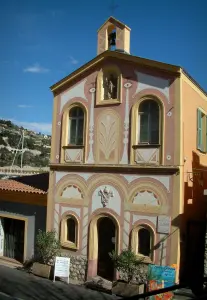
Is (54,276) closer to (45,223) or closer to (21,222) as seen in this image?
(45,223)

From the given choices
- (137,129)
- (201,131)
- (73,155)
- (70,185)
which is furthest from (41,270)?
(201,131)

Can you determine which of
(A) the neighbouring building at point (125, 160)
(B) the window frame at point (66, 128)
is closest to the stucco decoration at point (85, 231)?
(A) the neighbouring building at point (125, 160)

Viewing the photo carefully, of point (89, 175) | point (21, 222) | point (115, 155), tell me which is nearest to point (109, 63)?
point (115, 155)

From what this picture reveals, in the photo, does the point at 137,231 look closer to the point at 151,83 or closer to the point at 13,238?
the point at 151,83

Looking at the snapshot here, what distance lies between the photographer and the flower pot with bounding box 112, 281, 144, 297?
11.1 metres

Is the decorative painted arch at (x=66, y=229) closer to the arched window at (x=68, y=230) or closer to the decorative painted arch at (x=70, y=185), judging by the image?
the arched window at (x=68, y=230)

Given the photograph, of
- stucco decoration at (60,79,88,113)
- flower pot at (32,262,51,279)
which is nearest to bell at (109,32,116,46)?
stucco decoration at (60,79,88,113)

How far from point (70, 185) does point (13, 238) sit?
4.88 meters

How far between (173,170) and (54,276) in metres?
6.31

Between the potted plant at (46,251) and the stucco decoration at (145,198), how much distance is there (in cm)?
407

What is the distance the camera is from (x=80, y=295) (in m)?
11.4

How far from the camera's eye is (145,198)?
471 inches

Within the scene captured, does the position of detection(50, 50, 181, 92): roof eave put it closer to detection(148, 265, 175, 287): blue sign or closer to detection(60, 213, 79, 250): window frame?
detection(60, 213, 79, 250): window frame

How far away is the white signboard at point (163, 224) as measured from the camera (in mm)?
11357
